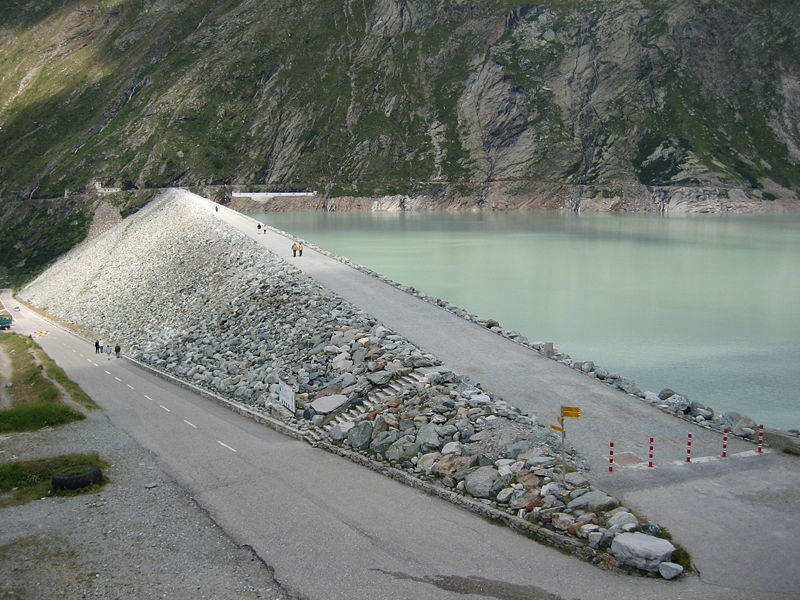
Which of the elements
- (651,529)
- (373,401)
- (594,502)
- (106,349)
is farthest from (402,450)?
(106,349)

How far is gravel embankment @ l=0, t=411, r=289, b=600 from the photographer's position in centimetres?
1272

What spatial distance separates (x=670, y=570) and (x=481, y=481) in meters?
4.48

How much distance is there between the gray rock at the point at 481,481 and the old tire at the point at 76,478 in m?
9.07

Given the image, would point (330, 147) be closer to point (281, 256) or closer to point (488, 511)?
point (281, 256)

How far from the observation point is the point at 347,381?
22.1 m

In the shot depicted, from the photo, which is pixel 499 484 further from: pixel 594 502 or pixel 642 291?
pixel 642 291

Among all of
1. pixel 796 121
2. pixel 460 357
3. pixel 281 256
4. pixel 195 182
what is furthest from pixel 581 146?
pixel 460 357

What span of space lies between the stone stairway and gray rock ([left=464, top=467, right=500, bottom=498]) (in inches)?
189

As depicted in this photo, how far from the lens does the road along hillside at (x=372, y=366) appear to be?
1495 centimetres

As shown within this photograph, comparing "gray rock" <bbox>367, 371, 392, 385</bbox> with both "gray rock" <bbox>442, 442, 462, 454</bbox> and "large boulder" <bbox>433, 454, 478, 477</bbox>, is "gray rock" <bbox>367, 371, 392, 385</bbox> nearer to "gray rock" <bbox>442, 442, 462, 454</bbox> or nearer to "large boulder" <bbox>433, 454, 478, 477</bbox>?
"gray rock" <bbox>442, 442, 462, 454</bbox>

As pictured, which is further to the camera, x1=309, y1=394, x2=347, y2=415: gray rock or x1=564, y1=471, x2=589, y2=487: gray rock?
x1=309, y1=394, x2=347, y2=415: gray rock

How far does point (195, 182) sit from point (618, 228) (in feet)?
289

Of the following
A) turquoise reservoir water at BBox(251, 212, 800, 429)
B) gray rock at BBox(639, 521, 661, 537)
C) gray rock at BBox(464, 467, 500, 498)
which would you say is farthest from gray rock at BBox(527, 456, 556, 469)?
turquoise reservoir water at BBox(251, 212, 800, 429)

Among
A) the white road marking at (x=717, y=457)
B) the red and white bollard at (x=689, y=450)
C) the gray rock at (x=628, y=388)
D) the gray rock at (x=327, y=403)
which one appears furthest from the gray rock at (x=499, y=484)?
the gray rock at (x=327, y=403)
